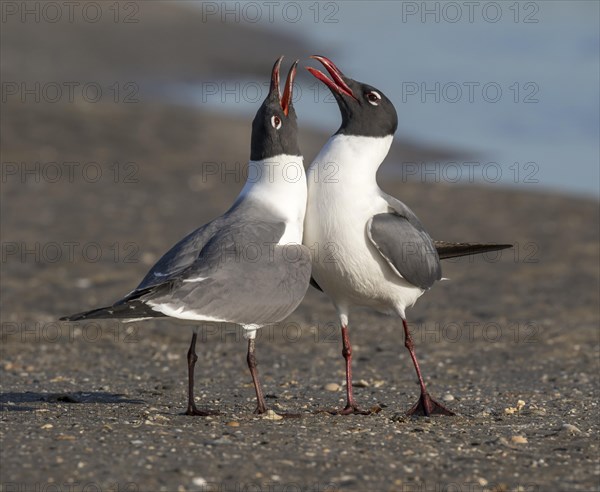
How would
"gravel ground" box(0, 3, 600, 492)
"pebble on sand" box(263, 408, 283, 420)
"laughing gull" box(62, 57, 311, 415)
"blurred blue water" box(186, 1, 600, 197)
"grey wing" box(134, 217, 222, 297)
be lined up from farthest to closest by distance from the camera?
"blurred blue water" box(186, 1, 600, 197) → "pebble on sand" box(263, 408, 283, 420) → "grey wing" box(134, 217, 222, 297) → "laughing gull" box(62, 57, 311, 415) → "gravel ground" box(0, 3, 600, 492)

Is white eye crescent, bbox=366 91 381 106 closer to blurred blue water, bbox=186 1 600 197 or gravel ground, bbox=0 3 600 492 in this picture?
gravel ground, bbox=0 3 600 492

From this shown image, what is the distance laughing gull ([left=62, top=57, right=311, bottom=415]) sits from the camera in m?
6.51

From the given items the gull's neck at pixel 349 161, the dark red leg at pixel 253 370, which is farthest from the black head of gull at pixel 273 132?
the dark red leg at pixel 253 370

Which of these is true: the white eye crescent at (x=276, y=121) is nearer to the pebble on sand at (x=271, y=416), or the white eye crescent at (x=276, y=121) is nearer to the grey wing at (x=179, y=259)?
the grey wing at (x=179, y=259)

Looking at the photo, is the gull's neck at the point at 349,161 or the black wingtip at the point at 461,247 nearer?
the gull's neck at the point at 349,161

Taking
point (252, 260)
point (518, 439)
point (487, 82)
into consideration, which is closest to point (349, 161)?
point (252, 260)

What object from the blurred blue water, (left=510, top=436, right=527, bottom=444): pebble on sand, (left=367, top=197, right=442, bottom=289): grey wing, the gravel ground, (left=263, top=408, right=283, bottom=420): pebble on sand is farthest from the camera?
the blurred blue water

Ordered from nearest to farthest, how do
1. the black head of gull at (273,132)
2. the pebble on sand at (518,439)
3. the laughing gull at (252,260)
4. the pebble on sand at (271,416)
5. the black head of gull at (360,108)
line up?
the pebble on sand at (518,439), the laughing gull at (252,260), the pebble on sand at (271,416), the black head of gull at (273,132), the black head of gull at (360,108)

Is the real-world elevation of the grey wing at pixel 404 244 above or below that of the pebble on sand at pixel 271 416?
above

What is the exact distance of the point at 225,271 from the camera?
264 inches

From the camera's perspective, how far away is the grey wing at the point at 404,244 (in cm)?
704

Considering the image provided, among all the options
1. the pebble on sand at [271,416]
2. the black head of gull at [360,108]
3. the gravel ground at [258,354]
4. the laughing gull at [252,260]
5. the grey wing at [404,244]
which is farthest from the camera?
the black head of gull at [360,108]

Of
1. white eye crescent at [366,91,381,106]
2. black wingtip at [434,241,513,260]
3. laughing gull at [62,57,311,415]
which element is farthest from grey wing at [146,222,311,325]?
black wingtip at [434,241,513,260]

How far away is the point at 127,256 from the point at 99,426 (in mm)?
6605
